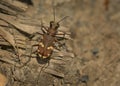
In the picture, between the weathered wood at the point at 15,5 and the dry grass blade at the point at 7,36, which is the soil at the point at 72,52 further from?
the weathered wood at the point at 15,5

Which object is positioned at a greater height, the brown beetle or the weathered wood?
the weathered wood

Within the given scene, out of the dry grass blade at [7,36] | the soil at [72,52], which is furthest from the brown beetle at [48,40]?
the dry grass blade at [7,36]

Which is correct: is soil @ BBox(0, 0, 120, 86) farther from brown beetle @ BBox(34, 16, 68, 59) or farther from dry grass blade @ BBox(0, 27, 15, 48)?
brown beetle @ BBox(34, 16, 68, 59)

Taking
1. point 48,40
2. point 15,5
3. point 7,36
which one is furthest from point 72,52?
point 15,5

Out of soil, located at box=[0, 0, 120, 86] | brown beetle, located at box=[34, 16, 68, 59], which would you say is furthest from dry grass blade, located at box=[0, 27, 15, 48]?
brown beetle, located at box=[34, 16, 68, 59]

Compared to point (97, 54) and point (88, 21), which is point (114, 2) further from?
point (97, 54)

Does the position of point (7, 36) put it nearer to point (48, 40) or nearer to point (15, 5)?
point (15, 5)

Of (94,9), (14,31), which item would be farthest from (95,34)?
(14,31)

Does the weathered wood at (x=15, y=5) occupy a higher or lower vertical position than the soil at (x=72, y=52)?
higher

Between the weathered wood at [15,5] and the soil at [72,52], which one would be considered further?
the weathered wood at [15,5]
